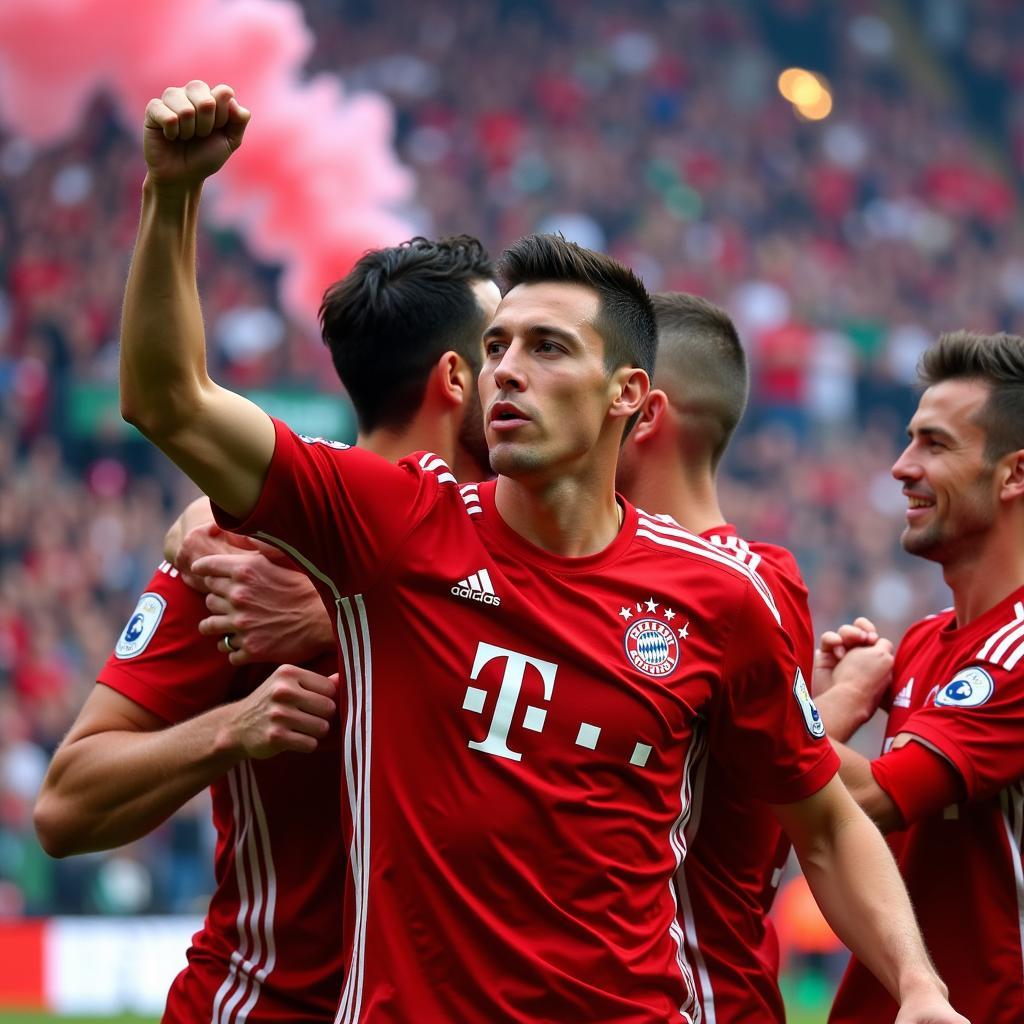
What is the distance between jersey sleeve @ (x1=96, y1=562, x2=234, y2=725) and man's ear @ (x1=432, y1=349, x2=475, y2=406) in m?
0.75

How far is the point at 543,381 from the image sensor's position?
339cm

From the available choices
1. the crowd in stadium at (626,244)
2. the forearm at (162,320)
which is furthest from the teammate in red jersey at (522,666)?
the crowd in stadium at (626,244)

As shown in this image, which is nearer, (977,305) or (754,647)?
(754,647)

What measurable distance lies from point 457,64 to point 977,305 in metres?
7.47

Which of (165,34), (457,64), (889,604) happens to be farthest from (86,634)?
(457,64)

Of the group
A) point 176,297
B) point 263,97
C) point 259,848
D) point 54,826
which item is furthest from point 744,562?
point 263,97

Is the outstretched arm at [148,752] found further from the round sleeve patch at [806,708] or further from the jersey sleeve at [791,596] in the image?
the jersey sleeve at [791,596]

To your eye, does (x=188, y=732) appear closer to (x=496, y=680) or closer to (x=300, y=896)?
(x=300, y=896)

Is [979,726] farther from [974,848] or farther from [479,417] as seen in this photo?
[479,417]

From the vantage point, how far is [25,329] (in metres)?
16.5

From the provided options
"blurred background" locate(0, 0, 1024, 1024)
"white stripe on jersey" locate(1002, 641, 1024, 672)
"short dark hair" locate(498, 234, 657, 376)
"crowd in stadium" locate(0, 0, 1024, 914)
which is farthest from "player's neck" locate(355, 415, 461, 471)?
"crowd in stadium" locate(0, 0, 1024, 914)

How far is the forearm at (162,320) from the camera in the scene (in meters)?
2.83

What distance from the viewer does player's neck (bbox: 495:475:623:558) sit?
3.38 meters

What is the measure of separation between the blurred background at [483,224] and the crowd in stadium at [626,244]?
4cm
